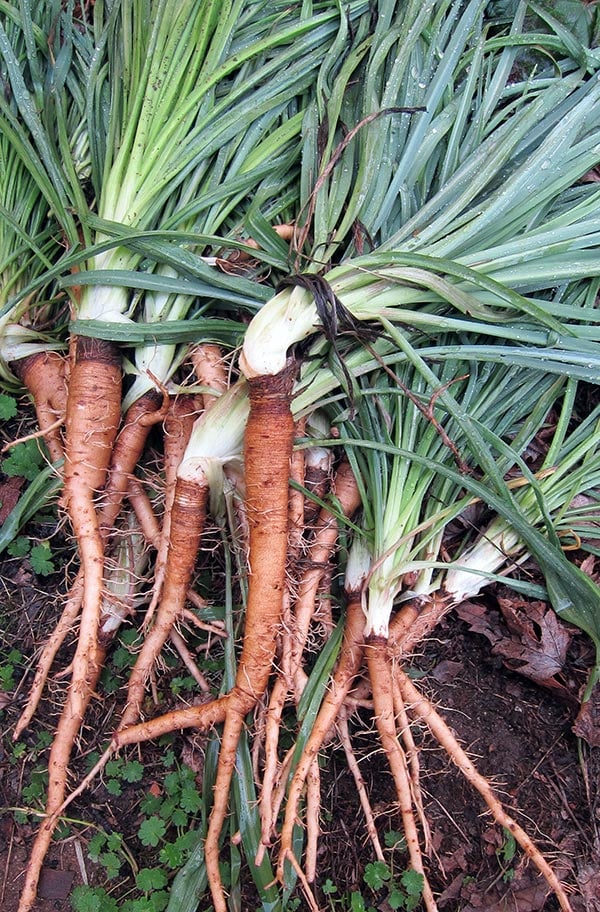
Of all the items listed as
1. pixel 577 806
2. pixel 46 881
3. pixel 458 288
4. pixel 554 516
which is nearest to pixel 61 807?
pixel 46 881

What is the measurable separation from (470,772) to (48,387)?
1.28m

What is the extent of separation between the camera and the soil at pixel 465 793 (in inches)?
56.9

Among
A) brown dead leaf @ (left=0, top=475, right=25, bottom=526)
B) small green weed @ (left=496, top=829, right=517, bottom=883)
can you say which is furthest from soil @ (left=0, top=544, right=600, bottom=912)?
brown dead leaf @ (left=0, top=475, right=25, bottom=526)

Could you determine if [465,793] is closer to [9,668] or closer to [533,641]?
[533,641]

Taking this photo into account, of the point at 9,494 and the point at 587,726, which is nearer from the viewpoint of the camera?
the point at 587,726

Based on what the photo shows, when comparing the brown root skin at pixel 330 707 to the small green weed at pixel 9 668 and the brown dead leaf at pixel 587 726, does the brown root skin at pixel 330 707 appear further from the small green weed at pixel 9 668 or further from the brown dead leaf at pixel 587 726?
the small green weed at pixel 9 668

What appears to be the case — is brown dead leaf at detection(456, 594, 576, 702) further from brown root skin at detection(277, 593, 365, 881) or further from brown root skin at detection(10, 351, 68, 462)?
brown root skin at detection(10, 351, 68, 462)

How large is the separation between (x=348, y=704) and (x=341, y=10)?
1535mm

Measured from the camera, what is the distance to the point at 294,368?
133cm

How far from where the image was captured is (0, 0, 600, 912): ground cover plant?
1.36 m

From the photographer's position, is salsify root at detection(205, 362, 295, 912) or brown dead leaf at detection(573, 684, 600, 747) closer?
salsify root at detection(205, 362, 295, 912)

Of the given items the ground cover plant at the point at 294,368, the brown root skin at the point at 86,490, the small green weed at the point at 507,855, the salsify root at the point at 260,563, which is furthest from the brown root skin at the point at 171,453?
the small green weed at the point at 507,855

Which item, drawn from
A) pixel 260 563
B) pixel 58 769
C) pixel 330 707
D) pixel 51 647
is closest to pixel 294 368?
pixel 260 563

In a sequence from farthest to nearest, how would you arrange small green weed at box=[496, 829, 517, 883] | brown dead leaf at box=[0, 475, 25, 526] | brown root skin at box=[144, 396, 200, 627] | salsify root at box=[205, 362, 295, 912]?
brown dead leaf at box=[0, 475, 25, 526] < brown root skin at box=[144, 396, 200, 627] < small green weed at box=[496, 829, 517, 883] < salsify root at box=[205, 362, 295, 912]
